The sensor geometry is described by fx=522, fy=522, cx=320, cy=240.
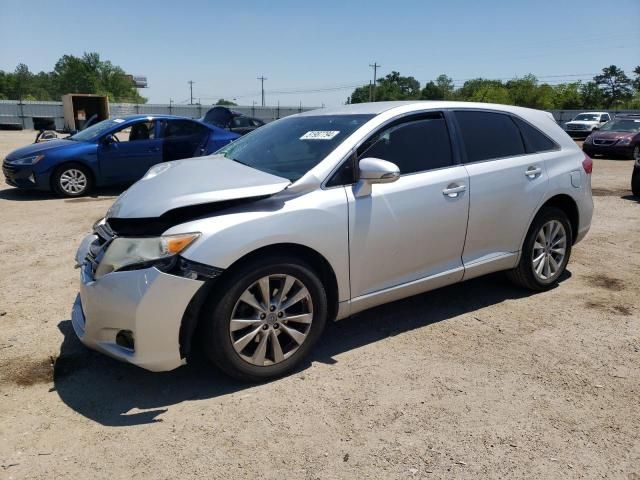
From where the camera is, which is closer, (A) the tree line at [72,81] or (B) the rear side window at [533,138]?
(B) the rear side window at [533,138]

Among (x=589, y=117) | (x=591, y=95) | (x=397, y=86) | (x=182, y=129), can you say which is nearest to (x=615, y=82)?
(x=591, y=95)

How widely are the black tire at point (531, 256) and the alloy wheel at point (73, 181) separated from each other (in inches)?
305

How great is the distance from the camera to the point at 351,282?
3461 mm

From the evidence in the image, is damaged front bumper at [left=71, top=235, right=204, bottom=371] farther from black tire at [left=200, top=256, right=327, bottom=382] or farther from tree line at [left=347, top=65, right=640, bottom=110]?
tree line at [left=347, top=65, right=640, bottom=110]

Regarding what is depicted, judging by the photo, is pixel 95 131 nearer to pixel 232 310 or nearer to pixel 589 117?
pixel 232 310

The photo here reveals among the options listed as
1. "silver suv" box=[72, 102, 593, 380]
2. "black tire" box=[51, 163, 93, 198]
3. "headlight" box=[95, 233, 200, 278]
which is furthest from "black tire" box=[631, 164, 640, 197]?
"black tire" box=[51, 163, 93, 198]

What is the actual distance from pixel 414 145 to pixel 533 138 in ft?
4.69

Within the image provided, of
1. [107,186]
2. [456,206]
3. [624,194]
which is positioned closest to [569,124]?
[624,194]

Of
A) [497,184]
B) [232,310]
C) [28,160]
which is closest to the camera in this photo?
[232,310]

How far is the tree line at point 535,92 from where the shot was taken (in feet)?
248

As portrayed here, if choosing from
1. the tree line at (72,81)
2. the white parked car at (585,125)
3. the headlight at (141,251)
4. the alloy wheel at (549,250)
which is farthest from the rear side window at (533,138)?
the tree line at (72,81)

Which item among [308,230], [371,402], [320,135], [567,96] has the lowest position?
[371,402]

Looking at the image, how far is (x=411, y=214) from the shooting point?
3631 millimetres

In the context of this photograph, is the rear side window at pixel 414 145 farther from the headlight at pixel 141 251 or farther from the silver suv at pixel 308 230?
the headlight at pixel 141 251
